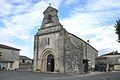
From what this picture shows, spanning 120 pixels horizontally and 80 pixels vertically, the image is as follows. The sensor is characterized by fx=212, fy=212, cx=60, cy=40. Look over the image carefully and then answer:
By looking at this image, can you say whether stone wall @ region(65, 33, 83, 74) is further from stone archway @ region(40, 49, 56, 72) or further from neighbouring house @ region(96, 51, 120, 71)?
neighbouring house @ region(96, 51, 120, 71)

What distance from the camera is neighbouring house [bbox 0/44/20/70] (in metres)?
55.0

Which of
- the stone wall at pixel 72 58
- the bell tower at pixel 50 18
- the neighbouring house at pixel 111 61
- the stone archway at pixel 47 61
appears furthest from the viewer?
the neighbouring house at pixel 111 61

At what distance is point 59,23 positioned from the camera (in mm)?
38531

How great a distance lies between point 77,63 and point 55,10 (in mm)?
10717

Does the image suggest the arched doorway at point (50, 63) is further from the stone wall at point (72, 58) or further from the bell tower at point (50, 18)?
the bell tower at point (50, 18)

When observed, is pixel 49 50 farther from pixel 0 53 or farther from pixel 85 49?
pixel 0 53

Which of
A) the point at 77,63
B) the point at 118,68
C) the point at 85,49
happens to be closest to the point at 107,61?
the point at 118,68

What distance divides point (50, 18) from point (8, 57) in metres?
22.8

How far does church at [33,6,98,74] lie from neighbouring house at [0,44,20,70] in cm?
1719

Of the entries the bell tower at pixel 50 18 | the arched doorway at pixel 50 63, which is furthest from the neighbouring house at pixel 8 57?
the bell tower at pixel 50 18

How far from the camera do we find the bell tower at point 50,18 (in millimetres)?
39291

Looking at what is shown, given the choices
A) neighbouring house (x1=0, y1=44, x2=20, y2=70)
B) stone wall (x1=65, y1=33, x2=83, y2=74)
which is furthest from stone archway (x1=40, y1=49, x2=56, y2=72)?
neighbouring house (x1=0, y1=44, x2=20, y2=70)

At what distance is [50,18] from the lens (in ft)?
132

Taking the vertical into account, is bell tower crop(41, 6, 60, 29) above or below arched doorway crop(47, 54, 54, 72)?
above
